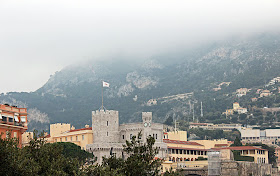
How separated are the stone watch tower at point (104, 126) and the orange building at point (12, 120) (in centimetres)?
3060

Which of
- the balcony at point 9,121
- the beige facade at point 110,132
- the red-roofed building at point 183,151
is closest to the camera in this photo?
the balcony at point 9,121

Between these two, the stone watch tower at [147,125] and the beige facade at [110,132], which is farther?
the stone watch tower at [147,125]

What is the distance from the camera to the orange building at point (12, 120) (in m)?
57.6

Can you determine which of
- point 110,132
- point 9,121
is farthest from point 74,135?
point 9,121

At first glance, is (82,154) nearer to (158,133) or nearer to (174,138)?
(158,133)

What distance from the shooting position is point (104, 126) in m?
93.2

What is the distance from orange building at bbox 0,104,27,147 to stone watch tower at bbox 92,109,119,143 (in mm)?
30600

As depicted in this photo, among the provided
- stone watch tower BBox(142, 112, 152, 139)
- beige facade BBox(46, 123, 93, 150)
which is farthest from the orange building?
stone watch tower BBox(142, 112, 152, 139)

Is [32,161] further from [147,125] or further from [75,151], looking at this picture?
[147,125]

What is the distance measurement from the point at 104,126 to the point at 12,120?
34271 millimetres

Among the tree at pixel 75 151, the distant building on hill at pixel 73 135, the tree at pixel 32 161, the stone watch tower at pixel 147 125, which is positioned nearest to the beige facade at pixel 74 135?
the distant building on hill at pixel 73 135

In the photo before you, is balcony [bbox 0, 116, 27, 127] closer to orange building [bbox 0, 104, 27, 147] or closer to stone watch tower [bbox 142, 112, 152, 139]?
orange building [bbox 0, 104, 27, 147]

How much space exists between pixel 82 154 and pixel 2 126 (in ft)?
101

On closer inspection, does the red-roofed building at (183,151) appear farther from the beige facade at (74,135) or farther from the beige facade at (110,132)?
the beige facade at (74,135)
